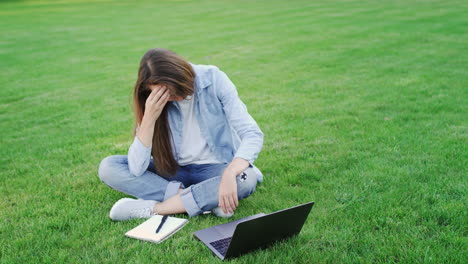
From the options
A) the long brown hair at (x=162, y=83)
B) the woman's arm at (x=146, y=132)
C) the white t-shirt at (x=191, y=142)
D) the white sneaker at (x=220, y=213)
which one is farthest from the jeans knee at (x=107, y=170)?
the white sneaker at (x=220, y=213)

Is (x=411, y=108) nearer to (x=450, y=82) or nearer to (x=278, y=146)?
(x=450, y=82)

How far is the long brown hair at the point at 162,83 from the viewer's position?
3.11 meters

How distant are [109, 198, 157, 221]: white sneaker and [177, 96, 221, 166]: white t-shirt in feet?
1.51

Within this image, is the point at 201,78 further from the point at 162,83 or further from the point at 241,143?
the point at 241,143

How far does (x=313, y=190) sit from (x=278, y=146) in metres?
1.20

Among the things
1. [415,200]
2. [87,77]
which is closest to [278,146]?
[415,200]

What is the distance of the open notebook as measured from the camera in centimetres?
305

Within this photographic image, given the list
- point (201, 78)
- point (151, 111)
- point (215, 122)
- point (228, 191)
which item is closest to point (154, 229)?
point (228, 191)

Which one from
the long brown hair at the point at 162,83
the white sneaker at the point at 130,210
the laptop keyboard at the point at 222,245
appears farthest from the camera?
the white sneaker at the point at 130,210

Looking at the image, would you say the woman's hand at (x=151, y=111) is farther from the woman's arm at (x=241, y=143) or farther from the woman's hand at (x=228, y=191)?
the woman's hand at (x=228, y=191)

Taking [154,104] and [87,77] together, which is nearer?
[154,104]

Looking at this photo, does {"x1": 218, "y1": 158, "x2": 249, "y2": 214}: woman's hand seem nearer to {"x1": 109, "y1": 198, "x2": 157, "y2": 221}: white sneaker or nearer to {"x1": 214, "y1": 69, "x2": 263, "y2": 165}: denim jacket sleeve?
{"x1": 214, "y1": 69, "x2": 263, "y2": 165}: denim jacket sleeve

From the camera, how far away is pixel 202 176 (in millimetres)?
3633

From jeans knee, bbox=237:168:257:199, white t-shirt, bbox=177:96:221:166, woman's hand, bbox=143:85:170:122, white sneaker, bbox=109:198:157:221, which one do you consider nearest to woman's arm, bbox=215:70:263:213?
jeans knee, bbox=237:168:257:199
